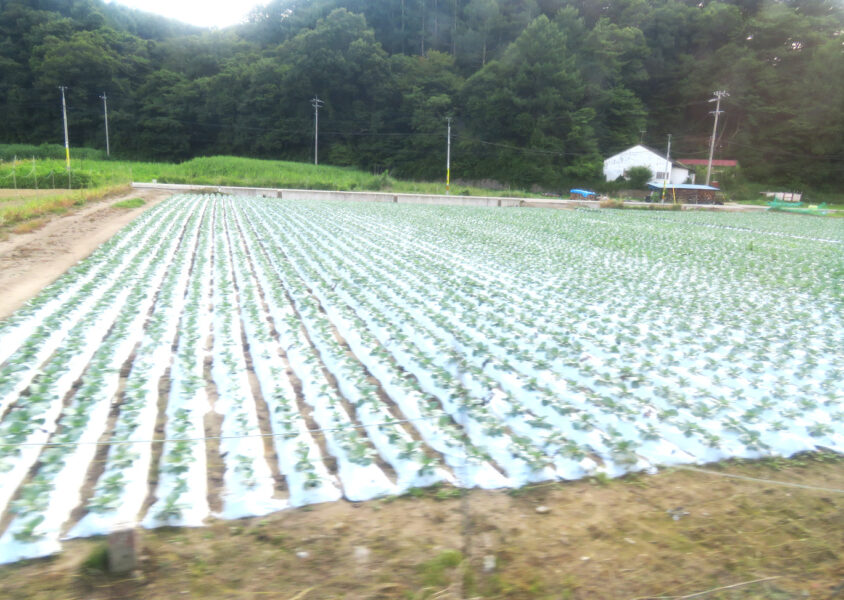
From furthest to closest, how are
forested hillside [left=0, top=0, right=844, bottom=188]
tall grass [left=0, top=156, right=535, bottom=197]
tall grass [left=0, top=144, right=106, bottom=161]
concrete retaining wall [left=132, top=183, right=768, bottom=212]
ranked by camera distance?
tall grass [left=0, top=144, right=106, bottom=161], forested hillside [left=0, top=0, right=844, bottom=188], concrete retaining wall [left=132, top=183, right=768, bottom=212], tall grass [left=0, top=156, right=535, bottom=197]

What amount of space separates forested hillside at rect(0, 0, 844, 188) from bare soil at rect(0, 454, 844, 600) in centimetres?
4719

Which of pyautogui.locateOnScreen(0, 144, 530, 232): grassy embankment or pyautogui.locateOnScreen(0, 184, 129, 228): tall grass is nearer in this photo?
pyautogui.locateOnScreen(0, 184, 129, 228): tall grass

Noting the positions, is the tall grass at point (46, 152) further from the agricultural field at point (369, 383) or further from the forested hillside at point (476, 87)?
the agricultural field at point (369, 383)

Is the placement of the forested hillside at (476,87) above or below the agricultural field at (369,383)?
above

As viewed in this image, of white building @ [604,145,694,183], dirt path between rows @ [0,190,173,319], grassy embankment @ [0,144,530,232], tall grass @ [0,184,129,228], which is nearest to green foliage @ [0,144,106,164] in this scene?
grassy embankment @ [0,144,530,232]

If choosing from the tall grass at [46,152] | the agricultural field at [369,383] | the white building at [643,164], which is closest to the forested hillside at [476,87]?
the white building at [643,164]

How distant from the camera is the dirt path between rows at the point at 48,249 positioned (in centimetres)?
628

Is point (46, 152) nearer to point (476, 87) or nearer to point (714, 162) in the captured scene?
point (476, 87)

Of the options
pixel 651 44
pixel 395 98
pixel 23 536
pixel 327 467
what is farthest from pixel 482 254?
pixel 651 44

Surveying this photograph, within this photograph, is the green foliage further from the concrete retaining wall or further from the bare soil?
the bare soil

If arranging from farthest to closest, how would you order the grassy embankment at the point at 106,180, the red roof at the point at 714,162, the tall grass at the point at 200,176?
1. the red roof at the point at 714,162
2. the tall grass at the point at 200,176
3. the grassy embankment at the point at 106,180

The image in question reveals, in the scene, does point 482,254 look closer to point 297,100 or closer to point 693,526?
point 693,526

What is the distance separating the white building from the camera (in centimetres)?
4547

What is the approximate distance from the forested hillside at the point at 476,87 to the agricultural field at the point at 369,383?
4360 cm
